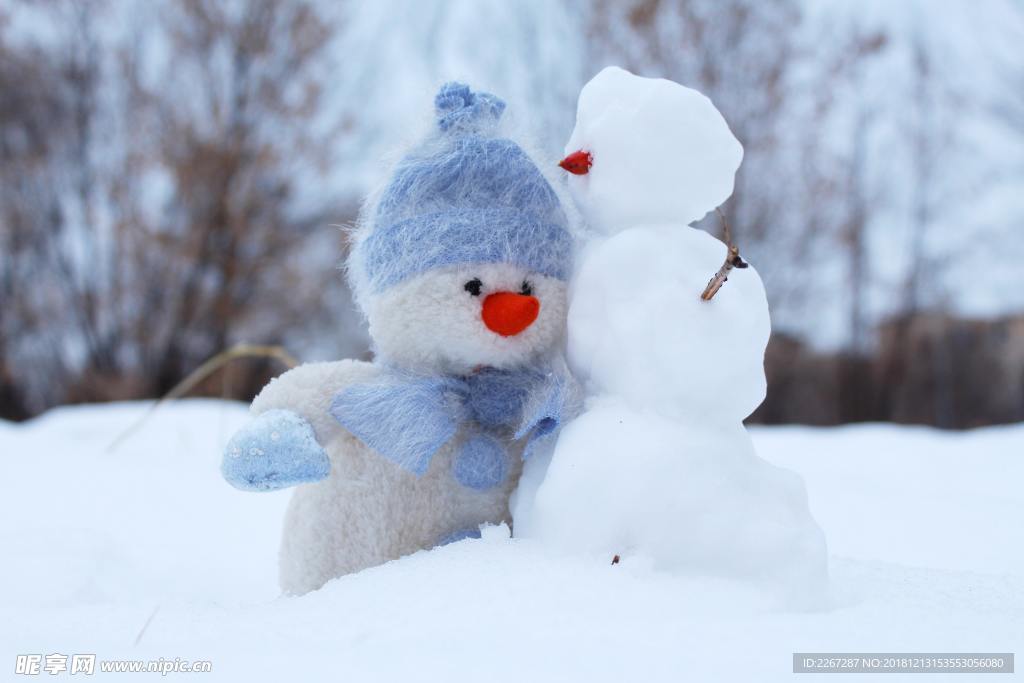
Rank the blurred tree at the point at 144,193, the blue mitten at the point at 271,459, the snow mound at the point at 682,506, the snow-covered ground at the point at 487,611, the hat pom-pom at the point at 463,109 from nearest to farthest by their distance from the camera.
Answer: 1. the snow-covered ground at the point at 487,611
2. the snow mound at the point at 682,506
3. the blue mitten at the point at 271,459
4. the hat pom-pom at the point at 463,109
5. the blurred tree at the point at 144,193

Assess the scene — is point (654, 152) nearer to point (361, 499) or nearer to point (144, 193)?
point (361, 499)

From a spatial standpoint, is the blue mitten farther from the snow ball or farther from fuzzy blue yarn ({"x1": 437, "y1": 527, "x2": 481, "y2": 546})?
the snow ball

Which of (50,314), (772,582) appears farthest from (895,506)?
(50,314)

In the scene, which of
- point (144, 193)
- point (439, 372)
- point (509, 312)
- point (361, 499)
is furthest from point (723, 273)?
point (144, 193)

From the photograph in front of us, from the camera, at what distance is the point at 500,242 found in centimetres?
82

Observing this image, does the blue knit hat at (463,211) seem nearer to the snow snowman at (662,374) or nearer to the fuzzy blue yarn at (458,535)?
the snow snowman at (662,374)

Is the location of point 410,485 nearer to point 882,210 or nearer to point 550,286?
point 550,286

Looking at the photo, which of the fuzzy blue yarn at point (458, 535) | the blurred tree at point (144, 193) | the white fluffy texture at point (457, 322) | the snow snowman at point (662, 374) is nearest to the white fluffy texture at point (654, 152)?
the snow snowman at point (662, 374)

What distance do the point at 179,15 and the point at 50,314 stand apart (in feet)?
6.66

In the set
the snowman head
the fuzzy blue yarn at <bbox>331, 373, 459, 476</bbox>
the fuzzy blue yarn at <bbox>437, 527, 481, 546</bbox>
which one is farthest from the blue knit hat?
the fuzzy blue yarn at <bbox>437, 527, 481, 546</bbox>

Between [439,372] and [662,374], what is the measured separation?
0.25 metres

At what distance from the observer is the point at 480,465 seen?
82 centimetres

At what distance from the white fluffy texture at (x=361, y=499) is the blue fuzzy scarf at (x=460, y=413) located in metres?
0.02

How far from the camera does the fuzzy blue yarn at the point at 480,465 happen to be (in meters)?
0.82
